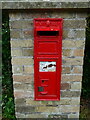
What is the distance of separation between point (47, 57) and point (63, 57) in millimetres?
242

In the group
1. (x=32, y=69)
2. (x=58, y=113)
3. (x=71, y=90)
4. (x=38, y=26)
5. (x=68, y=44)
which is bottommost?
(x=58, y=113)

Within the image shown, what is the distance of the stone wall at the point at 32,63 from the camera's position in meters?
2.71

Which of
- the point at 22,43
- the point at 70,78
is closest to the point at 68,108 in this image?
the point at 70,78

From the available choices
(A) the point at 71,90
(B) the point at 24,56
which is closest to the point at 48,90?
(A) the point at 71,90

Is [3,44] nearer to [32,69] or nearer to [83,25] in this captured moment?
[32,69]

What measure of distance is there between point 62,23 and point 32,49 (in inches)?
21.8

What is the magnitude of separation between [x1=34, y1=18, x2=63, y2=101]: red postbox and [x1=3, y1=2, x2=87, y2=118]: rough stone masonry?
0.25 ft

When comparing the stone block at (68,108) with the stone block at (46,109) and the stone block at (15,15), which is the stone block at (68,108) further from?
the stone block at (15,15)

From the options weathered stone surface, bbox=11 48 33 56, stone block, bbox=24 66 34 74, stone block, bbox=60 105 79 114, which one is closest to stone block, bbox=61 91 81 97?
stone block, bbox=60 105 79 114

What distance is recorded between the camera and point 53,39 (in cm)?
274

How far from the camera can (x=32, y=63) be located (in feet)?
9.68

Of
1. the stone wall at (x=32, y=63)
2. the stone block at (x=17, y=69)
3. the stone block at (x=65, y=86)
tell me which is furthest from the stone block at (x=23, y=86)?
the stone block at (x=65, y=86)

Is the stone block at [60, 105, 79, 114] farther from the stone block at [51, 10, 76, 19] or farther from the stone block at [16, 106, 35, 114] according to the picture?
the stone block at [51, 10, 76, 19]

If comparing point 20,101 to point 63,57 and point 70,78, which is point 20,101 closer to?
point 70,78
